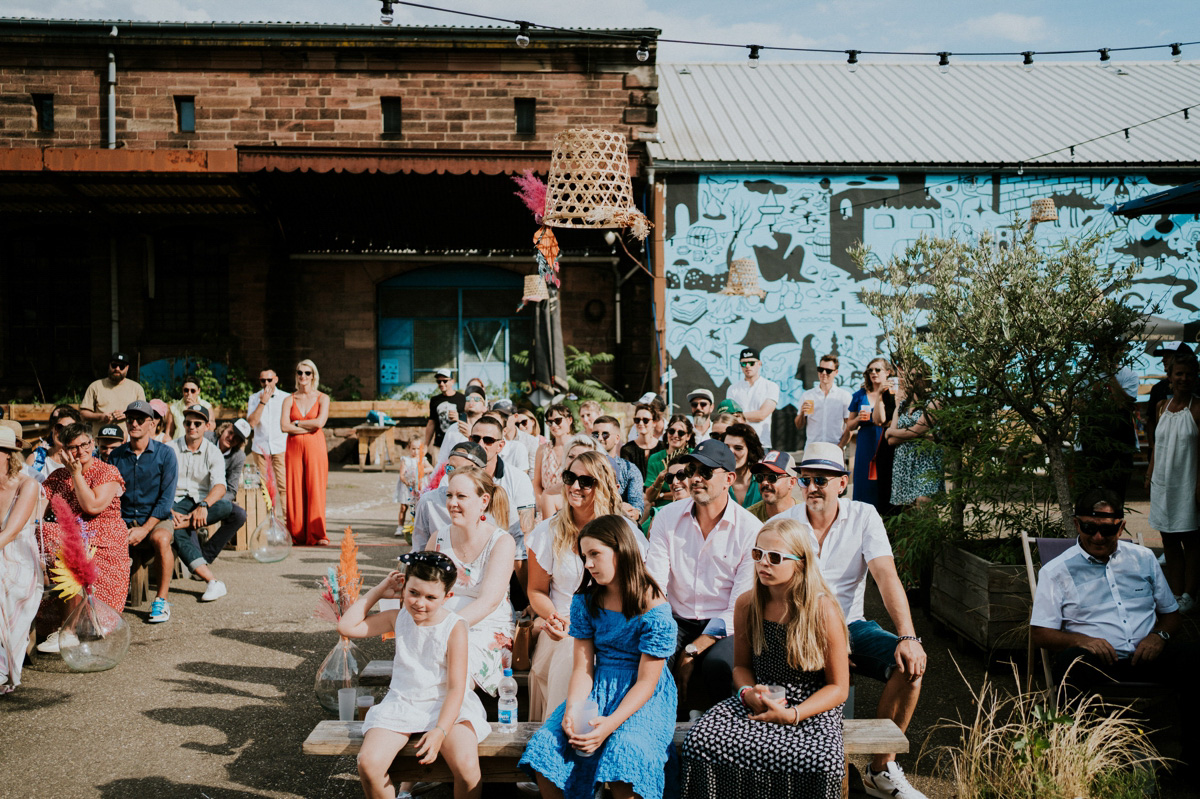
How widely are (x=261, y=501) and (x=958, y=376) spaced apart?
6479mm

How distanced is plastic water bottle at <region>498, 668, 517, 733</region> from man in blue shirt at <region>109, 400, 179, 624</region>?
3926 mm

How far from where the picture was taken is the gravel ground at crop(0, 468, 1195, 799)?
3.97m

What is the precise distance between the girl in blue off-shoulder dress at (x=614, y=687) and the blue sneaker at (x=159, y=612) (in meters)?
4.05

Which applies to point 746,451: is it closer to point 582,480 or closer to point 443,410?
point 582,480

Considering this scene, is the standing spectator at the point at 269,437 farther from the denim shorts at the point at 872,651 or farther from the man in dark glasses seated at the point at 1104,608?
the man in dark glasses seated at the point at 1104,608

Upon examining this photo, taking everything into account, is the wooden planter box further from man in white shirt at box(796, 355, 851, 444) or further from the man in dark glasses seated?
man in white shirt at box(796, 355, 851, 444)

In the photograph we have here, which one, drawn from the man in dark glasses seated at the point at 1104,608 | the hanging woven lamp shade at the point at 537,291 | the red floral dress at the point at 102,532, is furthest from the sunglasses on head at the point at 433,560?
the hanging woven lamp shade at the point at 537,291

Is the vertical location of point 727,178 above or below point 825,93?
below

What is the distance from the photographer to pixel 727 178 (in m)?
13.8

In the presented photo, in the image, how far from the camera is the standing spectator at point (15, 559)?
5113mm

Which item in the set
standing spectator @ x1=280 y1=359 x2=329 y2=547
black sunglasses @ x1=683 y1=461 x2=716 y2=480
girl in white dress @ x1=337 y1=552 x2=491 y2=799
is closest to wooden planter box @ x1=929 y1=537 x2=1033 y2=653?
black sunglasses @ x1=683 y1=461 x2=716 y2=480

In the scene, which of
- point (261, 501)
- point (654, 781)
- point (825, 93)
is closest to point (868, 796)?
point (654, 781)

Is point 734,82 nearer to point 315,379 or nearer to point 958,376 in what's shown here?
point 315,379

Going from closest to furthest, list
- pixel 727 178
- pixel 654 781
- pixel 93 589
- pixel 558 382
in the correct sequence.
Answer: pixel 654 781
pixel 93 589
pixel 558 382
pixel 727 178
